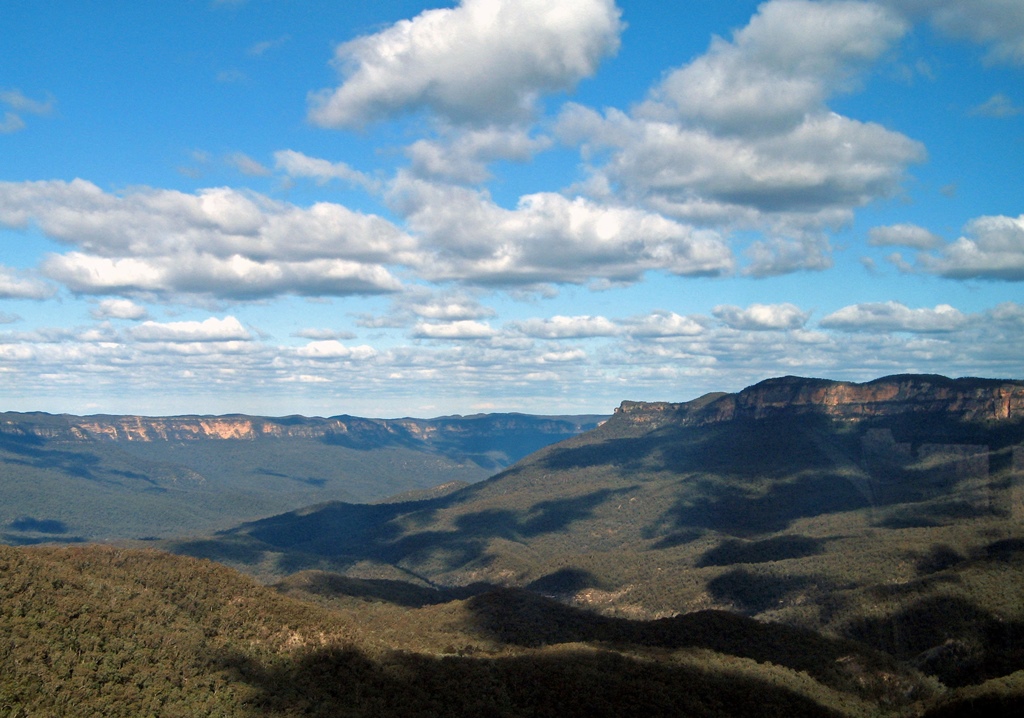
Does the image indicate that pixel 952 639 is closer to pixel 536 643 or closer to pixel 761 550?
pixel 536 643

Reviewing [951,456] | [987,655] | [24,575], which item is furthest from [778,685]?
[951,456]

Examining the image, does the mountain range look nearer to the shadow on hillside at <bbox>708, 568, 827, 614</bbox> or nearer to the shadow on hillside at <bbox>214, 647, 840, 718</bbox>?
the shadow on hillside at <bbox>214, 647, 840, 718</bbox>

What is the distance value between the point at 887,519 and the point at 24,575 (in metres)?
151

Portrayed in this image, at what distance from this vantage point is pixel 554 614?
111062mm

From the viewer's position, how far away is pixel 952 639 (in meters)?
94.9

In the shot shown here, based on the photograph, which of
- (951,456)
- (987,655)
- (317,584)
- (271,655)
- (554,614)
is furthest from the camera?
(951,456)

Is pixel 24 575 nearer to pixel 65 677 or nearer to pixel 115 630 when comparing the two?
pixel 115 630

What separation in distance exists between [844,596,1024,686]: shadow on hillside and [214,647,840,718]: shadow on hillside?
27307mm

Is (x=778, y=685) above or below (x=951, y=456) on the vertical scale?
below

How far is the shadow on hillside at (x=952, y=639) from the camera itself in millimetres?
88500

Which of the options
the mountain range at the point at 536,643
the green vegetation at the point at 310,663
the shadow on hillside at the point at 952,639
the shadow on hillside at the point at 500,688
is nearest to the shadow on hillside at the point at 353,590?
the mountain range at the point at 536,643

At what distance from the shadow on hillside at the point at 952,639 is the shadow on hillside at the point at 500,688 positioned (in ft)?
89.6

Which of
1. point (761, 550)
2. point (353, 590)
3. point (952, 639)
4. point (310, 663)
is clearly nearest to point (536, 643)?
point (310, 663)

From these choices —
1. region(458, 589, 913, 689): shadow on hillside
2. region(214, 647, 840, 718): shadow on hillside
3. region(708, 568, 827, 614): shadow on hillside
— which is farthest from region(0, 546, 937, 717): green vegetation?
region(708, 568, 827, 614): shadow on hillside
